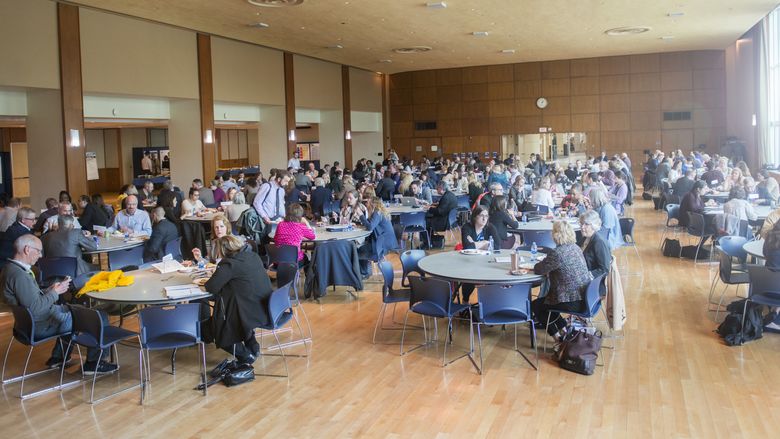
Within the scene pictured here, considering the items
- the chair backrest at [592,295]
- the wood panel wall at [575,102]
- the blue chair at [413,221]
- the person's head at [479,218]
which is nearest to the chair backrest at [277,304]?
the chair backrest at [592,295]

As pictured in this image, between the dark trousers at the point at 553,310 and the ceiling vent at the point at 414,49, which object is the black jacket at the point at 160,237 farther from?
the ceiling vent at the point at 414,49

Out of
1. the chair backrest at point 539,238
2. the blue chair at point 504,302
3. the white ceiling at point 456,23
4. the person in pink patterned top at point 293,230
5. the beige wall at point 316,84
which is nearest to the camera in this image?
the blue chair at point 504,302

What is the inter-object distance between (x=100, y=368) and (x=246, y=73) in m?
14.4

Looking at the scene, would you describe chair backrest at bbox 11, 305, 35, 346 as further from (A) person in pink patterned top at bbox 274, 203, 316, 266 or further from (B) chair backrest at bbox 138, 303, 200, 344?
(A) person in pink patterned top at bbox 274, 203, 316, 266

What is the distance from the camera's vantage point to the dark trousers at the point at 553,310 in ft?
20.1

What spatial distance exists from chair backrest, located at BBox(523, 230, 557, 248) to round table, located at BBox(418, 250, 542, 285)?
1546 millimetres

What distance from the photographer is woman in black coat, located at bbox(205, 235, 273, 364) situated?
5.74m

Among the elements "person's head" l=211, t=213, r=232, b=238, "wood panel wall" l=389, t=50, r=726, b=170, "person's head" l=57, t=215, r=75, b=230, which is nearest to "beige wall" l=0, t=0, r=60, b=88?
"person's head" l=57, t=215, r=75, b=230

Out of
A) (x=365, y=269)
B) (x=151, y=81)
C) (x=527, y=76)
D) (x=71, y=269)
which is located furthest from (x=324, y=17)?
(x=527, y=76)

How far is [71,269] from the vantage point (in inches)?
298

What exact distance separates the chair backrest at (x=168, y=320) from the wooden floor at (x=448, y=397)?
1.99 feet

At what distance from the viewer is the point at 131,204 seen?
963 centimetres

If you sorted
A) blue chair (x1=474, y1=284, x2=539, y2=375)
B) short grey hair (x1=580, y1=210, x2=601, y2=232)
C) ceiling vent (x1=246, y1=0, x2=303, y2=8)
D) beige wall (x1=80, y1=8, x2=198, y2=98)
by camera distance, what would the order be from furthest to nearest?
1. beige wall (x1=80, y1=8, x2=198, y2=98)
2. ceiling vent (x1=246, y1=0, x2=303, y2=8)
3. short grey hair (x1=580, y1=210, x2=601, y2=232)
4. blue chair (x1=474, y1=284, x2=539, y2=375)

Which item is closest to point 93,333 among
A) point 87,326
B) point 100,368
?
point 87,326
